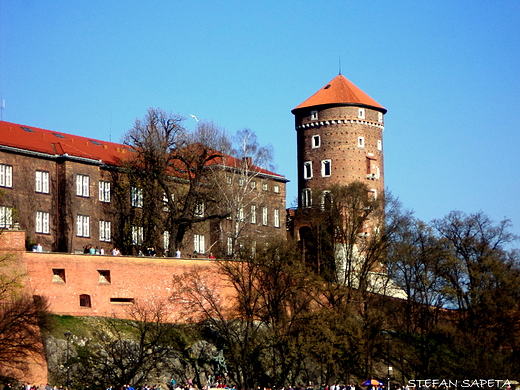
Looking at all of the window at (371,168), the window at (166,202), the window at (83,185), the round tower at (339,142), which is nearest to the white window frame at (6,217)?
the window at (83,185)

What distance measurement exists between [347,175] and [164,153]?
18.1 metres

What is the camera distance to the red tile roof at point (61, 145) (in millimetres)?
56375

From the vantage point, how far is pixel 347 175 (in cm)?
7319

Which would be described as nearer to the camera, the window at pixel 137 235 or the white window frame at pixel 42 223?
the white window frame at pixel 42 223

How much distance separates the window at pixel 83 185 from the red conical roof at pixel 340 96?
23243 mm

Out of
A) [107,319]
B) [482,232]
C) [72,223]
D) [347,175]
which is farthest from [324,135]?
[107,319]

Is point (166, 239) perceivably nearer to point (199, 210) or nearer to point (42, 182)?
point (199, 210)

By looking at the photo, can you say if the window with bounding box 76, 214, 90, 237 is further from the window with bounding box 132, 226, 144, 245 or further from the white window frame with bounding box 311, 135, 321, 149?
the white window frame with bounding box 311, 135, 321, 149

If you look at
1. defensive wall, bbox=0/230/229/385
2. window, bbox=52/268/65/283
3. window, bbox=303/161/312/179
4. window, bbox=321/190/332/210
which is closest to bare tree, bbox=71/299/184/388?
defensive wall, bbox=0/230/229/385

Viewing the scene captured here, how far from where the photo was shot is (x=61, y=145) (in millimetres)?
58281

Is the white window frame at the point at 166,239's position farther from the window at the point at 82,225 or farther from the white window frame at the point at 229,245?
the window at the point at 82,225

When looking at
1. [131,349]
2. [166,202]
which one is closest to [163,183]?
[166,202]

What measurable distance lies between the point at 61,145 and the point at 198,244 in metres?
12.2

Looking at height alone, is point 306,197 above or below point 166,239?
above
